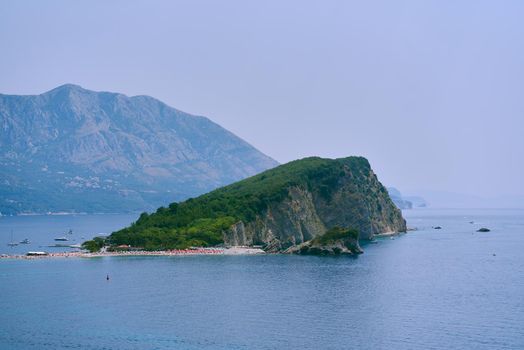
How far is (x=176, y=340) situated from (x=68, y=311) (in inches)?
834

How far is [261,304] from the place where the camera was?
93.8 m

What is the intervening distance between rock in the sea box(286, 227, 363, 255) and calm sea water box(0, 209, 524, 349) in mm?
14276

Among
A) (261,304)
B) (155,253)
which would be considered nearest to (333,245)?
(155,253)

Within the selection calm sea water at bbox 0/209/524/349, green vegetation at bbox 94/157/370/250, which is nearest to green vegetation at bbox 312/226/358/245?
calm sea water at bbox 0/209/524/349

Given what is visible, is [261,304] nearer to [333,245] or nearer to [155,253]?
[155,253]

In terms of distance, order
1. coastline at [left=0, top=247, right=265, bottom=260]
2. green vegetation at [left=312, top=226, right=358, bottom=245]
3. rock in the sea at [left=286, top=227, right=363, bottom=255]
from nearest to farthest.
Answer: coastline at [left=0, top=247, right=265, bottom=260]
rock in the sea at [left=286, top=227, right=363, bottom=255]
green vegetation at [left=312, top=226, right=358, bottom=245]

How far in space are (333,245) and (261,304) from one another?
229ft

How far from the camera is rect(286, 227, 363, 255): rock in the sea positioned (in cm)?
16138

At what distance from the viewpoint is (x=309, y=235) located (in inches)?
7810

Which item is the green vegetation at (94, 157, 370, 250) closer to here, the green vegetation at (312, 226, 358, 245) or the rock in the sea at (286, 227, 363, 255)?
the rock in the sea at (286, 227, 363, 255)

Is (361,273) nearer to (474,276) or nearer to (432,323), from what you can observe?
(474,276)

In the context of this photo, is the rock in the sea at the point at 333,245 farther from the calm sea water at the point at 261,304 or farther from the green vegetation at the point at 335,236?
the calm sea water at the point at 261,304

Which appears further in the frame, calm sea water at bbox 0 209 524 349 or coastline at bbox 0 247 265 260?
coastline at bbox 0 247 265 260

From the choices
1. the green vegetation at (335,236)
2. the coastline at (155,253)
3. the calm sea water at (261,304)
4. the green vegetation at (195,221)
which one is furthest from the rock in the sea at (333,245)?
the green vegetation at (195,221)
